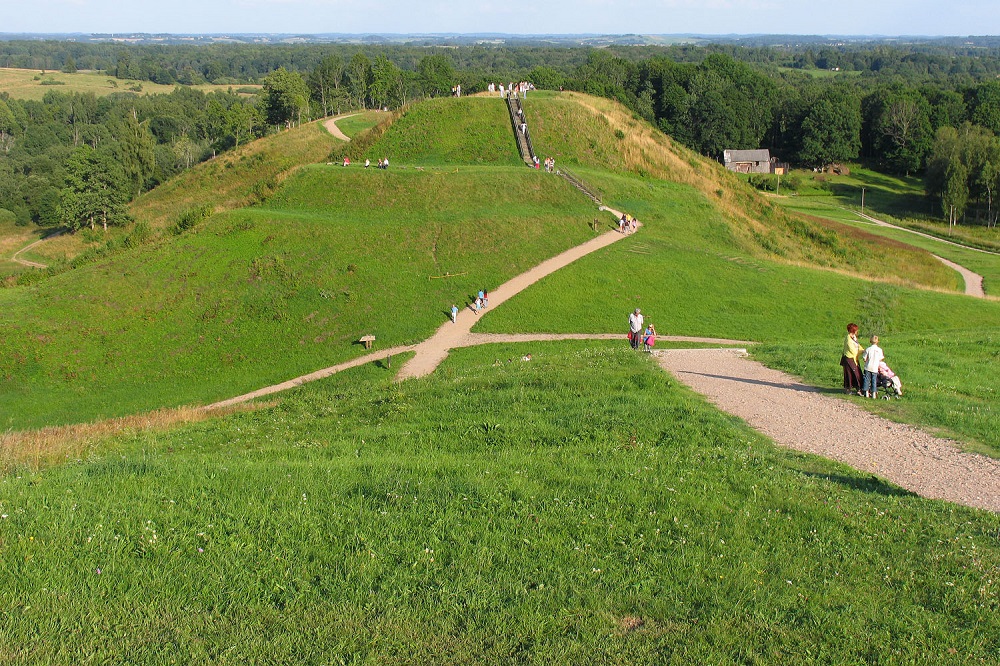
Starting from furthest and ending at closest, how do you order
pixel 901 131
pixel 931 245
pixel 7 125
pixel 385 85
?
1. pixel 7 125
2. pixel 901 131
3. pixel 385 85
4. pixel 931 245

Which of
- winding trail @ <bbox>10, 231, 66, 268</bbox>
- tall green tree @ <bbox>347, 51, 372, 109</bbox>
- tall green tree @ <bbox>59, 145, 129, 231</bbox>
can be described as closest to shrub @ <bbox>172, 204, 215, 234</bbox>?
winding trail @ <bbox>10, 231, 66, 268</bbox>

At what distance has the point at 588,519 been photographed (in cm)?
1034

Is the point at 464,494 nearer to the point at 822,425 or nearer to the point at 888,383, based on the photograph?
the point at 822,425

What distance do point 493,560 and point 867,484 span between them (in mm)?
7079

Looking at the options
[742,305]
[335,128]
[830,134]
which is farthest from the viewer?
[830,134]

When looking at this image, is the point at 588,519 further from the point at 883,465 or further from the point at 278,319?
the point at 278,319

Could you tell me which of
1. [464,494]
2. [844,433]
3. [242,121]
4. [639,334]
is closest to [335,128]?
[242,121]

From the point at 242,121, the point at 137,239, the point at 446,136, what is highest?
the point at 242,121

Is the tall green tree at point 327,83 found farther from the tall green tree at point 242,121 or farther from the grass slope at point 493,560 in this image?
the grass slope at point 493,560

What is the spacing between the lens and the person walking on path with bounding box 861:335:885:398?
17766 millimetres

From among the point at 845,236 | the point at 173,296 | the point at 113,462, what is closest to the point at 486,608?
the point at 113,462

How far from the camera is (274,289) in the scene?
33.4 m

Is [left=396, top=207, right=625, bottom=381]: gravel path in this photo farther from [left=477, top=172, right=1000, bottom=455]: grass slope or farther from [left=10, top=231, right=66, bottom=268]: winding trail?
[left=10, top=231, right=66, bottom=268]: winding trail

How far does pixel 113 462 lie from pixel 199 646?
254 inches
